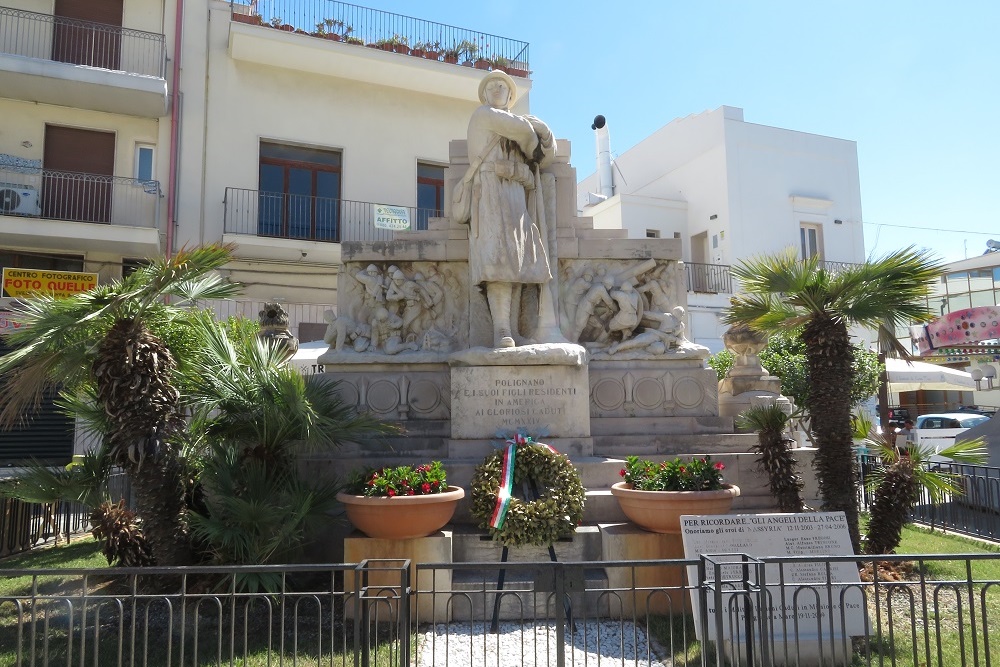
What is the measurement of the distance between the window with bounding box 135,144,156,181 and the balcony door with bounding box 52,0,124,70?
1671 millimetres

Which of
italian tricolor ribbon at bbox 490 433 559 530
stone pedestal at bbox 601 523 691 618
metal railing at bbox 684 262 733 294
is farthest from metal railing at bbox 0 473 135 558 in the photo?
metal railing at bbox 684 262 733 294

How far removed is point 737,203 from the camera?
20984 mm

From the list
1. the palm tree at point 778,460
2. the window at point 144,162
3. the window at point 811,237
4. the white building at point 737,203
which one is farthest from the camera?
the window at point 811,237

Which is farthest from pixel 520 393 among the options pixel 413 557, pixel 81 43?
pixel 81 43

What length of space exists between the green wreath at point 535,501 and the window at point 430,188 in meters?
11.8

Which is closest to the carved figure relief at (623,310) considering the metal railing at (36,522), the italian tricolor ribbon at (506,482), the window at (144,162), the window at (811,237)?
the italian tricolor ribbon at (506,482)

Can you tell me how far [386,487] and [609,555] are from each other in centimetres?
183

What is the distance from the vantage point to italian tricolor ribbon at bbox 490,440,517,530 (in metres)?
5.73

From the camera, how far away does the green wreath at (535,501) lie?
5.76 m

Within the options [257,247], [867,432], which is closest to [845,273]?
[867,432]

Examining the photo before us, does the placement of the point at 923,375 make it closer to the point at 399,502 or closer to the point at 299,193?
the point at 299,193

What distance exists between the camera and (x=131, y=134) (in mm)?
15148

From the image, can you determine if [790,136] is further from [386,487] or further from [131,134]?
[386,487]

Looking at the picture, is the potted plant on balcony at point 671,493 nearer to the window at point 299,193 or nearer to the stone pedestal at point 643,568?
the stone pedestal at point 643,568
